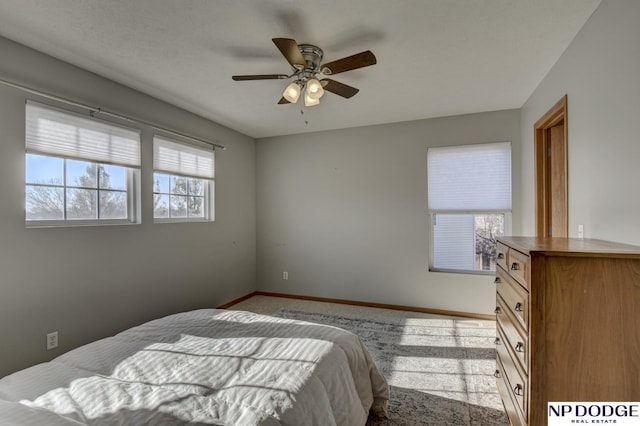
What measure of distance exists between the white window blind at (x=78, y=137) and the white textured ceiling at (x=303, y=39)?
452mm

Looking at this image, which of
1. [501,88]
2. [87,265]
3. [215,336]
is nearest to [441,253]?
[501,88]

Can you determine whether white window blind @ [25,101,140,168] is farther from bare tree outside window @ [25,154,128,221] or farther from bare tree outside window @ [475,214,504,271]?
bare tree outside window @ [475,214,504,271]

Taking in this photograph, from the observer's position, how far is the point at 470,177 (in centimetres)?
388

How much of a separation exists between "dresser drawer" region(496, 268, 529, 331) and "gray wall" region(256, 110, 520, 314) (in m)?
1.98

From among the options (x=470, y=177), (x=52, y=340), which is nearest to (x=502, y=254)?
(x=470, y=177)

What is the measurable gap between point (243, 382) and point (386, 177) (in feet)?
11.2

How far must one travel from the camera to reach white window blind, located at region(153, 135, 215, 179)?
3344 millimetres

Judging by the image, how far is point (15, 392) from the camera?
1.28 metres

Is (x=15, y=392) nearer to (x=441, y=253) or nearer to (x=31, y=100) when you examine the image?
(x=31, y=100)

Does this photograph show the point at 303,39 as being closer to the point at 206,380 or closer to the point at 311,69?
the point at 311,69

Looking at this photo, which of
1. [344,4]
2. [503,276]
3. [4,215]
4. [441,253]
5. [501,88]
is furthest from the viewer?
[441,253]

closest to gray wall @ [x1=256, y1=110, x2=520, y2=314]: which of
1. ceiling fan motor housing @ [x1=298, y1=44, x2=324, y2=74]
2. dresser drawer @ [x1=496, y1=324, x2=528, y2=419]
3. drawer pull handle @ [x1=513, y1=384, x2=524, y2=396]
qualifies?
dresser drawer @ [x1=496, y1=324, x2=528, y2=419]

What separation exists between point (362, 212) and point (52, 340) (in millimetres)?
3528

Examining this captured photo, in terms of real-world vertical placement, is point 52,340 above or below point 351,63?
below
